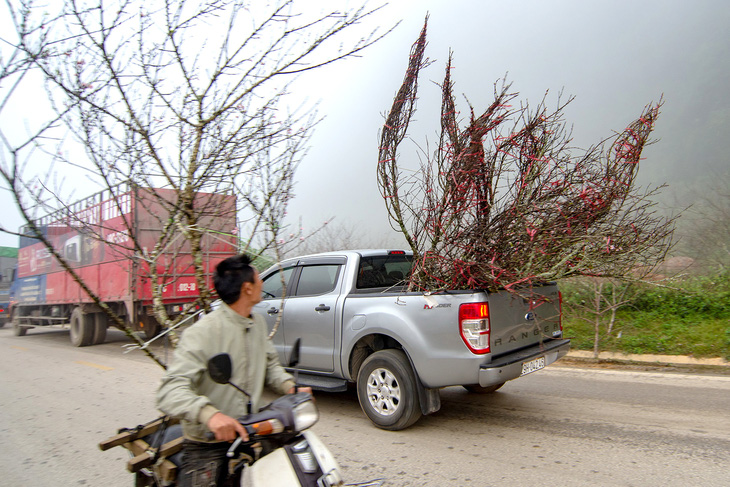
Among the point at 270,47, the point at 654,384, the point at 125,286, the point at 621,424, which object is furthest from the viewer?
the point at 125,286

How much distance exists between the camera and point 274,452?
6.67 feet

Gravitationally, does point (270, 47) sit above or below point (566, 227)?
above

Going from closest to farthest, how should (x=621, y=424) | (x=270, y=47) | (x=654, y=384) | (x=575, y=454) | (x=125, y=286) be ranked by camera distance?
(x=270, y=47), (x=575, y=454), (x=621, y=424), (x=654, y=384), (x=125, y=286)

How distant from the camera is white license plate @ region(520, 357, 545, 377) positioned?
4.32 meters

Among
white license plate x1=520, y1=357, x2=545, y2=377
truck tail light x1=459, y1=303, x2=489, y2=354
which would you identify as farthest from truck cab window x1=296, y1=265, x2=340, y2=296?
white license plate x1=520, y1=357, x2=545, y2=377

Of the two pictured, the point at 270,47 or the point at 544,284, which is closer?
the point at 270,47

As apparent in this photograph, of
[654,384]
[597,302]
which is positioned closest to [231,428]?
[654,384]

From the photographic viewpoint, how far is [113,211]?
366 inches

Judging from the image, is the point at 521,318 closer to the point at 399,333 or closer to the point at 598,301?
the point at 399,333

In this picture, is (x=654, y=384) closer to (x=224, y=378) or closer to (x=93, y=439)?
Answer: (x=224, y=378)

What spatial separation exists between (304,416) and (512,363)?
2615mm

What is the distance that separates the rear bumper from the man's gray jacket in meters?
2.10

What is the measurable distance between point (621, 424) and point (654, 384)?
75.7 inches

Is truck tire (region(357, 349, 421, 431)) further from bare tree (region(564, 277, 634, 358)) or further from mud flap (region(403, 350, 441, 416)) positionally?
bare tree (region(564, 277, 634, 358))
